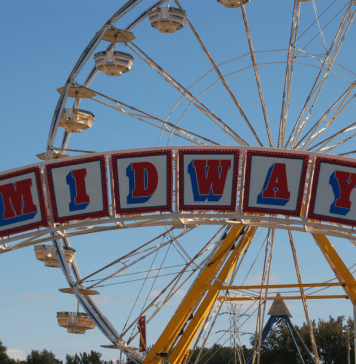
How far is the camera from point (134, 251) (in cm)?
2047

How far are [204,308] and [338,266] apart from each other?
146 inches

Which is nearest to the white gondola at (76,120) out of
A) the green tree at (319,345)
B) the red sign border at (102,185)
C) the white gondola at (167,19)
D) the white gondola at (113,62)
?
the white gondola at (113,62)

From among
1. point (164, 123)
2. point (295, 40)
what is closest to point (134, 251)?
point (164, 123)

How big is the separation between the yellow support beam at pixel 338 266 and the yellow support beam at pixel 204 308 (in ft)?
6.68

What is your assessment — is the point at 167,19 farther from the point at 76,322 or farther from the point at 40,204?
the point at 76,322

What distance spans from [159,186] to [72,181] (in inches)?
79.3

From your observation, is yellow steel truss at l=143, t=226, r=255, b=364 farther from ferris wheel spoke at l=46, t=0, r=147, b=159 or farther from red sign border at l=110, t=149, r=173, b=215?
ferris wheel spoke at l=46, t=0, r=147, b=159

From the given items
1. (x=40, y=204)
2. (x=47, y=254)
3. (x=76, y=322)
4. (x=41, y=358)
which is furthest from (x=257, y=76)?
(x=41, y=358)

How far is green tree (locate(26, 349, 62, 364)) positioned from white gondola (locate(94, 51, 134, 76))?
42.1m

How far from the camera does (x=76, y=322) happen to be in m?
22.7

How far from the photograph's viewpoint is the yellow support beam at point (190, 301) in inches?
726

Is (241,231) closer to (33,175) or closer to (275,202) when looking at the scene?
(275,202)

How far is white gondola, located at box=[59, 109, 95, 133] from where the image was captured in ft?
69.7

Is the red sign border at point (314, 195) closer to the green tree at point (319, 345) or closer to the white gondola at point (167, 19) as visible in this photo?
the white gondola at point (167, 19)
